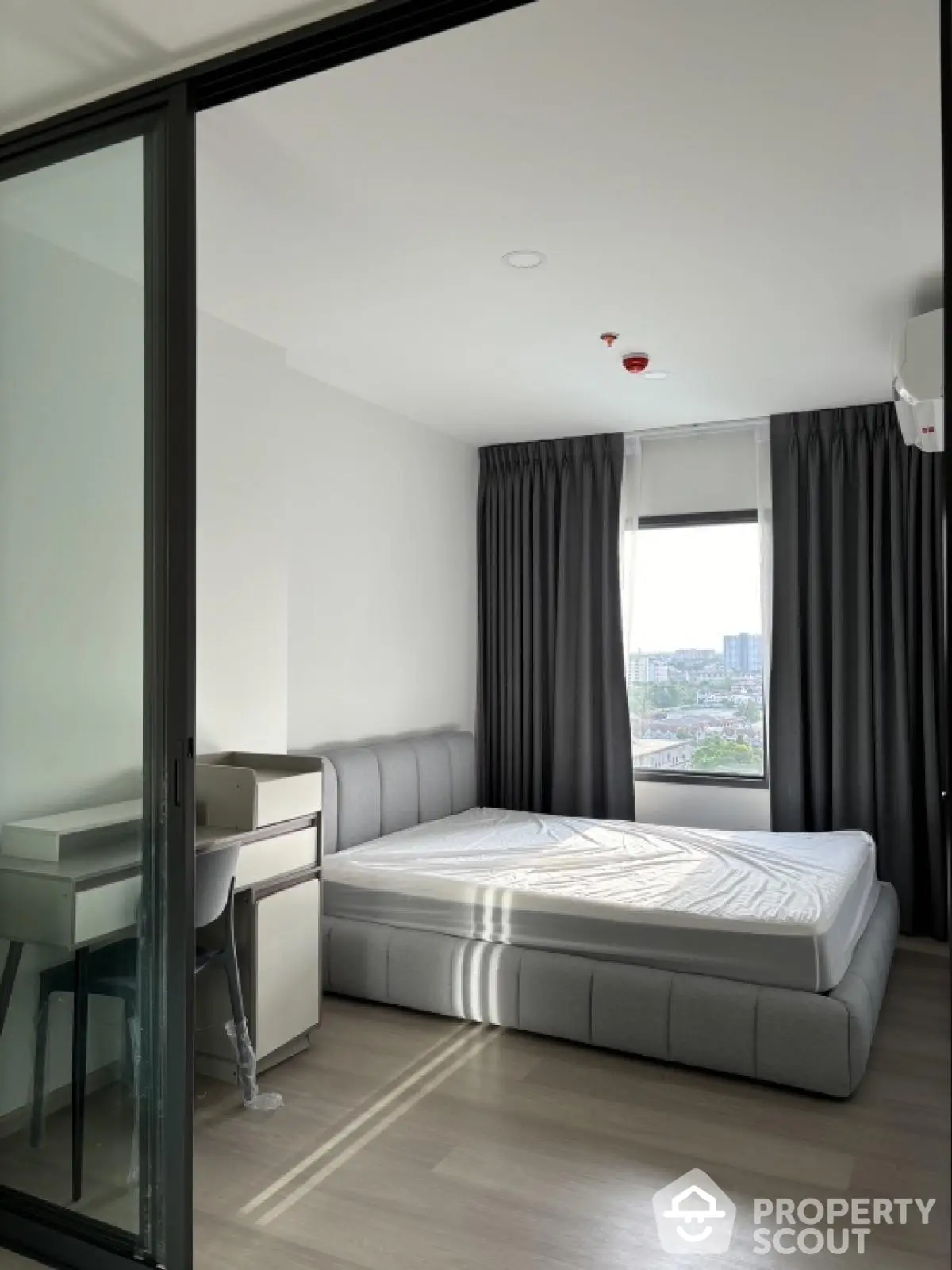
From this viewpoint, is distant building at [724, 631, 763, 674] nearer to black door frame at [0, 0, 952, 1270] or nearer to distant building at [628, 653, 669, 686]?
distant building at [628, 653, 669, 686]

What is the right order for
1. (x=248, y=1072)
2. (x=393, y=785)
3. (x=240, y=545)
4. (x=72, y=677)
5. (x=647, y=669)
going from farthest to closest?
(x=647, y=669)
(x=393, y=785)
(x=240, y=545)
(x=248, y=1072)
(x=72, y=677)

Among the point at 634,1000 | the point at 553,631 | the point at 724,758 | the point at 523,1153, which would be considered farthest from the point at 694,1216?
the point at 553,631

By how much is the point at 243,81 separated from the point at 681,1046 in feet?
9.89

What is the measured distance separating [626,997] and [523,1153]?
74 centimetres

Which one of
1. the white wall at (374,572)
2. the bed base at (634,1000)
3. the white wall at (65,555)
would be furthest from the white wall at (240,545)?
the white wall at (65,555)

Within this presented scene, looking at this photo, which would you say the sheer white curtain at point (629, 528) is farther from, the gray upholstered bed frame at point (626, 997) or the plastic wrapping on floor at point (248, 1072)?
the plastic wrapping on floor at point (248, 1072)

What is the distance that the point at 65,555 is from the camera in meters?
2.34

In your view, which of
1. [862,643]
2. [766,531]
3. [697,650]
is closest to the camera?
[862,643]

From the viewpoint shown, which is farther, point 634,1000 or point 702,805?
point 702,805

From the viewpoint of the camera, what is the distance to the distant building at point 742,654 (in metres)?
5.62

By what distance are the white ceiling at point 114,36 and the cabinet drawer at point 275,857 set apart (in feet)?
6.87

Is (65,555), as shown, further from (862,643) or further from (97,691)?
(862,643)

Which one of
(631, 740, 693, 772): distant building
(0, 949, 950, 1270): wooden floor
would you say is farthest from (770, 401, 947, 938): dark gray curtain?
(0, 949, 950, 1270): wooden floor

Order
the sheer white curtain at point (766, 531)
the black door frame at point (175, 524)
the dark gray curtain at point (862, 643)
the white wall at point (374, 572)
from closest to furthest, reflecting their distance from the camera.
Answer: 1. the black door frame at point (175, 524)
2. the white wall at point (374, 572)
3. the dark gray curtain at point (862, 643)
4. the sheer white curtain at point (766, 531)
